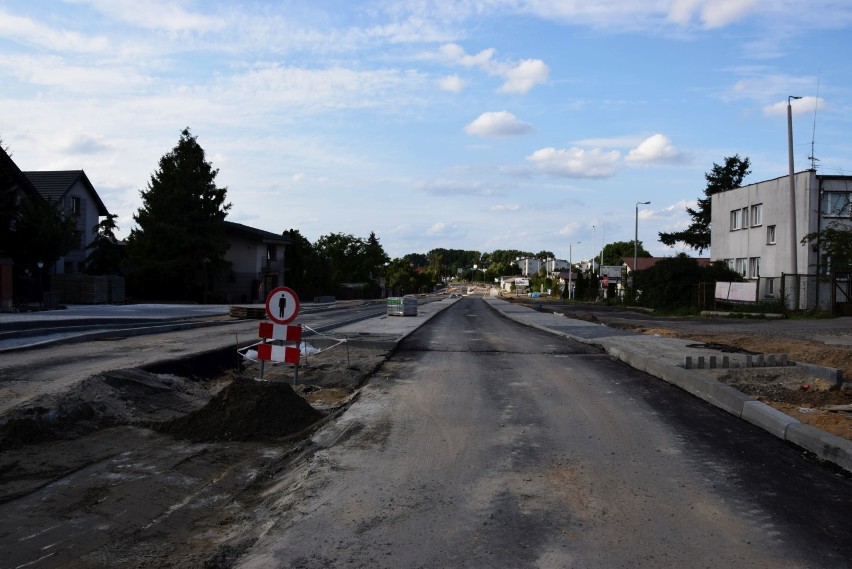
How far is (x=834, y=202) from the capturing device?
1508 inches

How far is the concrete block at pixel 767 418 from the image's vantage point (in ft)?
25.2

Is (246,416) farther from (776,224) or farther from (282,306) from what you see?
(776,224)

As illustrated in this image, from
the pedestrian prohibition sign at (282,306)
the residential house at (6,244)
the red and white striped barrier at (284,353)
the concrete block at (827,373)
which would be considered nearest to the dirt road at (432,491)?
the red and white striped barrier at (284,353)

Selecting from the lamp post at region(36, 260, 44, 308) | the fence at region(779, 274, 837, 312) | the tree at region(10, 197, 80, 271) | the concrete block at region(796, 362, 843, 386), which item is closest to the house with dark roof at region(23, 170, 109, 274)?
the lamp post at region(36, 260, 44, 308)

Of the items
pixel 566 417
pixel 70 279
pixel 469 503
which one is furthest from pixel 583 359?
pixel 70 279

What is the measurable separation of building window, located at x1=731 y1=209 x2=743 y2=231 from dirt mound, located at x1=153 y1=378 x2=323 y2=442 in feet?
141

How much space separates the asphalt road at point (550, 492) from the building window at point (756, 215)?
1464 inches

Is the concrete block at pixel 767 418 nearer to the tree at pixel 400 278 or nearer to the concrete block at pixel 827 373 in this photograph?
the concrete block at pixel 827 373

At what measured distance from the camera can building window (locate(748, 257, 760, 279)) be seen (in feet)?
141

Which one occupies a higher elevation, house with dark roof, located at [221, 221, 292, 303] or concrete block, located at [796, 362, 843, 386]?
house with dark roof, located at [221, 221, 292, 303]

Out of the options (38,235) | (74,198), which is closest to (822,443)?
(38,235)

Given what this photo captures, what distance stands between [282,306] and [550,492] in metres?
6.51

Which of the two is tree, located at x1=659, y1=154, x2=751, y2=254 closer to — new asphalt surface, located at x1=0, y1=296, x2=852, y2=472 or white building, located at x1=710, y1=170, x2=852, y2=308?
white building, located at x1=710, y1=170, x2=852, y2=308

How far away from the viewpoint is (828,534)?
4.64 meters
